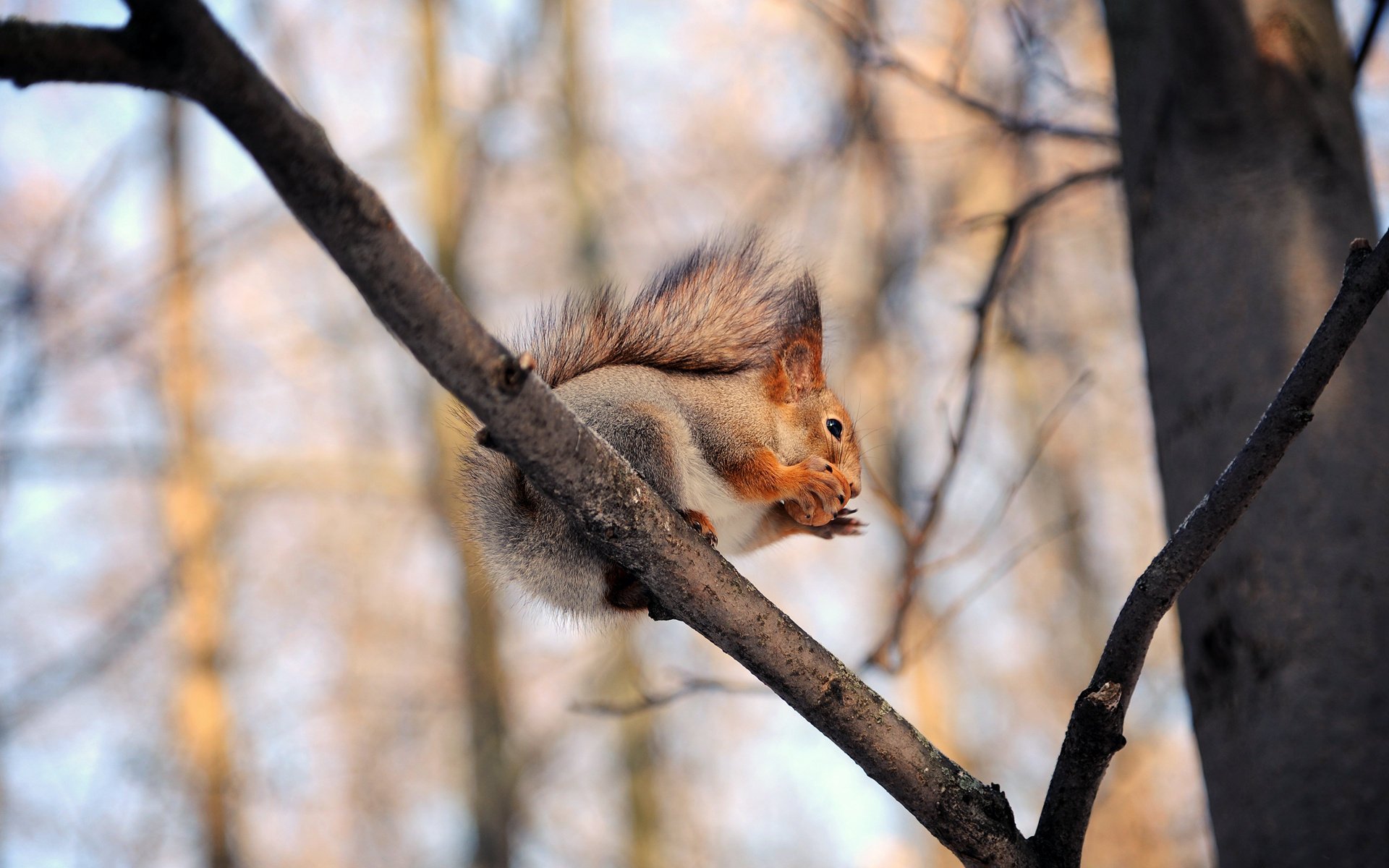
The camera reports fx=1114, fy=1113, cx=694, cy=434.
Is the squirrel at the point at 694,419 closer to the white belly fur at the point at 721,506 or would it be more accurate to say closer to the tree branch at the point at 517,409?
the white belly fur at the point at 721,506

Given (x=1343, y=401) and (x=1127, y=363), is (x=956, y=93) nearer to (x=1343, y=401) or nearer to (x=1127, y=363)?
(x=1343, y=401)

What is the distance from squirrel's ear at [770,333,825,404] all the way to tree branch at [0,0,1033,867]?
2.91 feet

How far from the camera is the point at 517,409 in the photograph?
1146mm

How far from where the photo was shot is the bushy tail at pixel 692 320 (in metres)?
2.07

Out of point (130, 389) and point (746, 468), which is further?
point (130, 389)

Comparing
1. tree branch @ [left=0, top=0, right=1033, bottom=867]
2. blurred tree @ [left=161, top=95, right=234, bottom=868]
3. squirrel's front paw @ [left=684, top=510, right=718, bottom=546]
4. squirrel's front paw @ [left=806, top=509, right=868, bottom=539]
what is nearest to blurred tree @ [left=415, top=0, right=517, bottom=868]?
blurred tree @ [left=161, top=95, right=234, bottom=868]

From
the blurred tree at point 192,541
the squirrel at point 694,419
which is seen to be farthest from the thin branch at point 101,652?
Answer: the squirrel at point 694,419

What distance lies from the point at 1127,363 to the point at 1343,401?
7390 mm

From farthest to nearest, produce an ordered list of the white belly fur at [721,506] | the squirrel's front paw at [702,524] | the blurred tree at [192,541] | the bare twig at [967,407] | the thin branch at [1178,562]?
the blurred tree at [192,541], the bare twig at [967,407], the white belly fur at [721,506], the squirrel's front paw at [702,524], the thin branch at [1178,562]

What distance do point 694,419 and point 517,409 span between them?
3.04 feet

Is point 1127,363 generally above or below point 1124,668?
above

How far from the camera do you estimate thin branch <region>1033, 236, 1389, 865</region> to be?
120 centimetres

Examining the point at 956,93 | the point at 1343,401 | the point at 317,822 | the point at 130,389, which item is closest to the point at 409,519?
the point at 130,389

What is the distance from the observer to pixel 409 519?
782cm
